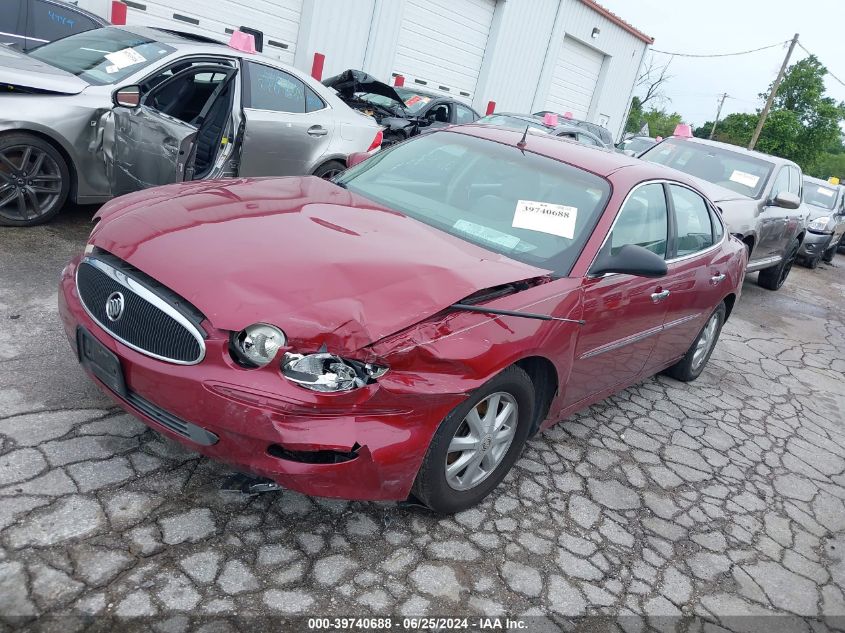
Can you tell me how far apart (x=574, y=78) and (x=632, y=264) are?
2133 centimetres

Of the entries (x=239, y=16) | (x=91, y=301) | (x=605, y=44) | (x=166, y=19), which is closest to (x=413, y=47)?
(x=239, y=16)

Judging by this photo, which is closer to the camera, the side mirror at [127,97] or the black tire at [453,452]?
the black tire at [453,452]

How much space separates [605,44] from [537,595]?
23.4 metres

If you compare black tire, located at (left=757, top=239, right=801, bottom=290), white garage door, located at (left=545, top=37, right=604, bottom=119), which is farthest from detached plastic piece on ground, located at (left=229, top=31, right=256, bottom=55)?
white garage door, located at (left=545, top=37, right=604, bottom=119)

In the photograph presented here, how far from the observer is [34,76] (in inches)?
200

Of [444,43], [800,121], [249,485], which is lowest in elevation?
[249,485]

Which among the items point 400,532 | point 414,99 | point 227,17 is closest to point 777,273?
point 414,99

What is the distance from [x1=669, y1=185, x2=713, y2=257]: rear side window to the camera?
433cm

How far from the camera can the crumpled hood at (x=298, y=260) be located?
2465 mm

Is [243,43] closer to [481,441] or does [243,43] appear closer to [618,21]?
[481,441]

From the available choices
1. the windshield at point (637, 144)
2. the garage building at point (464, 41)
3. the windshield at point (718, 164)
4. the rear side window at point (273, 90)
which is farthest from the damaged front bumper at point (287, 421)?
the windshield at point (637, 144)

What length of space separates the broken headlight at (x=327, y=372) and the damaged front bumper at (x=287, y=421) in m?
0.03

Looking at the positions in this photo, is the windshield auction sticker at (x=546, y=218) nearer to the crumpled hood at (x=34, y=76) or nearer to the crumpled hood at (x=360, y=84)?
the crumpled hood at (x=34, y=76)

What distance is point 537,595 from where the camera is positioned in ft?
9.02
